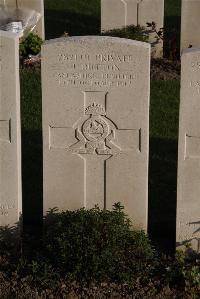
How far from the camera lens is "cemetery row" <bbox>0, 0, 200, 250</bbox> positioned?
6383 millimetres

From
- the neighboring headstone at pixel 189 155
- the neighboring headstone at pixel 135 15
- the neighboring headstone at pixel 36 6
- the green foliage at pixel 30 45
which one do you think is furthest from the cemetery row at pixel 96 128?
the neighboring headstone at pixel 36 6

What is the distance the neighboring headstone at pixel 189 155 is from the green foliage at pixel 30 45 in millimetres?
6235

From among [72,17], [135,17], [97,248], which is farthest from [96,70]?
[72,17]

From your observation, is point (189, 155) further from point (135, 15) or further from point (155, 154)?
point (135, 15)

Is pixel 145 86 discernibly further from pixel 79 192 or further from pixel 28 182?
pixel 28 182

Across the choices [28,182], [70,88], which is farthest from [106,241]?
[28,182]

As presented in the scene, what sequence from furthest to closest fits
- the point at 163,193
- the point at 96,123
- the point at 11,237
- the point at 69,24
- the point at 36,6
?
the point at 69,24, the point at 36,6, the point at 163,193, the point at 11,237, the point at 96,123

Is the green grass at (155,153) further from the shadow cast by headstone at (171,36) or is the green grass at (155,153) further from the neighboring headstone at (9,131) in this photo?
the shadow cast by headstone at (171,36)

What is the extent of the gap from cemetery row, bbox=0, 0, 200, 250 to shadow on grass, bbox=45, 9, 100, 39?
27.0ft

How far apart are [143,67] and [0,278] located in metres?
2.07

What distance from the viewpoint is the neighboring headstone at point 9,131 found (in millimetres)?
6445

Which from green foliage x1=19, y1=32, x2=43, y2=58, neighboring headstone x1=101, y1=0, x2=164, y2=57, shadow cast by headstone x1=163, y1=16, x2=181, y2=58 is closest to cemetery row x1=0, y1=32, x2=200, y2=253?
green foliage x1=19, y1=32, x2=43, y2=58

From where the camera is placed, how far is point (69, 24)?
51.6 ft

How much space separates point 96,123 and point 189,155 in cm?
82
